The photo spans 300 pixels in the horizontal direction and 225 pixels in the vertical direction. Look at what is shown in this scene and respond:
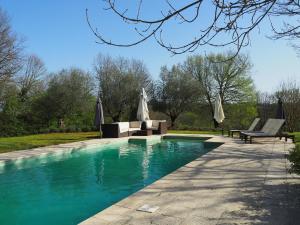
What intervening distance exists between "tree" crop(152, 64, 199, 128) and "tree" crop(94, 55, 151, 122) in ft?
5.26

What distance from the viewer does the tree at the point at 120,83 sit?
28.0m

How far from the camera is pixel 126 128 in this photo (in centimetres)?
1881

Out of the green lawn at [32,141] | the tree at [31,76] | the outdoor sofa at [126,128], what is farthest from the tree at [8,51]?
the tree at [31,76]

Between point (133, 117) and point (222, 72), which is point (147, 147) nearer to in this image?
point (133, 117)

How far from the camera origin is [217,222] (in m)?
3.98

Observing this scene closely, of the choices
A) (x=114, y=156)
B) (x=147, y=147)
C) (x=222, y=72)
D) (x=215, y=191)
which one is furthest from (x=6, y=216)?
(x=222, y=72)

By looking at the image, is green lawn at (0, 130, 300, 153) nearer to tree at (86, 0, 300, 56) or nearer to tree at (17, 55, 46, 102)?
tree at (86, 0, 300, 56)

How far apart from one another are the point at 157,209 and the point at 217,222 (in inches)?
34.9

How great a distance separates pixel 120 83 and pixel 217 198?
2403cm

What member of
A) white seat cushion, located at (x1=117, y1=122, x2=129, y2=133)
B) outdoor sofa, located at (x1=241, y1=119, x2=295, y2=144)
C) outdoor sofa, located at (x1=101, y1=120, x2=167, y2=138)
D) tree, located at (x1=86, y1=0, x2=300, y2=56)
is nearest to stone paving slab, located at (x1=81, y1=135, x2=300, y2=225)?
tree, located at (x1=86, y1=0, x2=300, y2=56)

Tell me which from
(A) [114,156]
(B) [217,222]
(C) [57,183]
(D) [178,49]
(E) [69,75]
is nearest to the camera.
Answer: (D) [178,49]

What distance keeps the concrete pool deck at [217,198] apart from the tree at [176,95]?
20.2 metres

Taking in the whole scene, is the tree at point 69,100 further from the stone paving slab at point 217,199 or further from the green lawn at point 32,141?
the stone paving slab at point 217,199

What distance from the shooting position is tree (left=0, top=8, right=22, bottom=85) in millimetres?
16734
